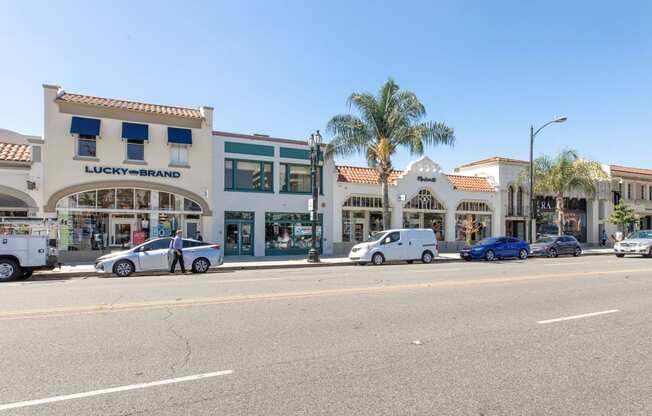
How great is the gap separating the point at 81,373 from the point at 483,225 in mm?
32083

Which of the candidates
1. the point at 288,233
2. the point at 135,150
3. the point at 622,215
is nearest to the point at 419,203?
the point at 288,233

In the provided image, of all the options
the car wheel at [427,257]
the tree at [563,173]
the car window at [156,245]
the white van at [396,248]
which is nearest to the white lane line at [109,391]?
the car window at [156,245]

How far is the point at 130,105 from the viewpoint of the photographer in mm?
23531

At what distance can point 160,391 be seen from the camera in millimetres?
4418

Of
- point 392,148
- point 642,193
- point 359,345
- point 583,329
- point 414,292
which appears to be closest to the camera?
point 359,345

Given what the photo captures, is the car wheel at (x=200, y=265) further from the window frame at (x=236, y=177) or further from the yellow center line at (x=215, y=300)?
the window frame at (x=236, y=177)

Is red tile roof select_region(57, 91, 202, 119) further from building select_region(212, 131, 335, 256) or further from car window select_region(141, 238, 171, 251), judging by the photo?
car window select_region(141, 238, 171, 251)

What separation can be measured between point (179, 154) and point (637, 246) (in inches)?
1019

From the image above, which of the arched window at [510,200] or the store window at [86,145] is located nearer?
the store window at [86,145]

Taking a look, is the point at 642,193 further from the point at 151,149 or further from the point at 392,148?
the point at 151,149

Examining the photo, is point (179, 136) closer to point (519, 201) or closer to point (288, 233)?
point (288, 233)

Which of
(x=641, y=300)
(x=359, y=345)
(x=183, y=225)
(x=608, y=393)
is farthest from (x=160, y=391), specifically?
(x=183, y=225)

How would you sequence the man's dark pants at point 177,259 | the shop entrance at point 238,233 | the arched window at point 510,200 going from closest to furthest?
1. the man's dark pants at point 177,259
2. the shop entrance at point 238,233
3. the arched window at point 510,200

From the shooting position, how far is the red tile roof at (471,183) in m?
32.8
